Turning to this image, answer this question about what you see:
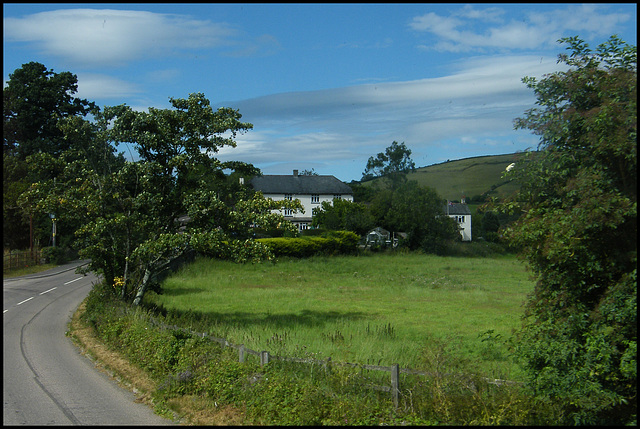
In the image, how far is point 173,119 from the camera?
66.5 feet

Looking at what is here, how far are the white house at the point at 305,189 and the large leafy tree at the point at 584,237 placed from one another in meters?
76.5

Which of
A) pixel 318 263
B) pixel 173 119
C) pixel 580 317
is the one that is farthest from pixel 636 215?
pixel 318 263

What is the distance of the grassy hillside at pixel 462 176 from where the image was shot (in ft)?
376

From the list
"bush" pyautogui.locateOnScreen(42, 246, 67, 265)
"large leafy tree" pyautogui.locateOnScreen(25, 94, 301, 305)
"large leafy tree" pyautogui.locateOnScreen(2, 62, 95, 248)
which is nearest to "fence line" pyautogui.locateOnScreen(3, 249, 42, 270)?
"bush" pyautogui.locateOnScreen(42, 246, 67, 265)

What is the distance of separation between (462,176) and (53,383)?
417ft

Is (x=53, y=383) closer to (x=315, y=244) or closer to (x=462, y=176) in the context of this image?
(x=315, y=244)

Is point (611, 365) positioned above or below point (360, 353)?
above

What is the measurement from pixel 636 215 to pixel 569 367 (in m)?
2.77

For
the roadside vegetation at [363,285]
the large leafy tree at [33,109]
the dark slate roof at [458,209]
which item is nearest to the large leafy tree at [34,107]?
the large leafy tree at [33,109]

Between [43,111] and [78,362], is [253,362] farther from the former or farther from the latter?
[43,111]

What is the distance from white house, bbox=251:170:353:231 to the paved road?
209 ft

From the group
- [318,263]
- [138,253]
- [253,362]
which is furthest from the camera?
[318,263]

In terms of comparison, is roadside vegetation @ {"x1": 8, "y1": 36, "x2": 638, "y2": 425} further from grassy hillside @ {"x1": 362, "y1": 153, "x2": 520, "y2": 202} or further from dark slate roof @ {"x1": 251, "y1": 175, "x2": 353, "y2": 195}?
grassy hillside @ {"x1": 362, "y1": 153, "x2": 520, "y2": 202}

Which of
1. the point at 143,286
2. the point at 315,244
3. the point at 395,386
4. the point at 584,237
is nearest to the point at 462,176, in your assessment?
the point at 315,244
